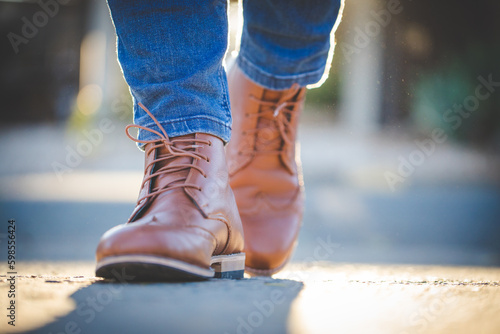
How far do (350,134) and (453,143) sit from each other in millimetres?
1833

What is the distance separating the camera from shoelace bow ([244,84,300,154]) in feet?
4.27

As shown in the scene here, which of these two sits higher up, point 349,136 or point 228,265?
point 349,136

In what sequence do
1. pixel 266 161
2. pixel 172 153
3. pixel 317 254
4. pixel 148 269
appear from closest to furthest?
pixel 148 269
pixel 172 153
pixel 266 161
pixel 317 254

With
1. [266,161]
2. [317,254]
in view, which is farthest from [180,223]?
[317,254]

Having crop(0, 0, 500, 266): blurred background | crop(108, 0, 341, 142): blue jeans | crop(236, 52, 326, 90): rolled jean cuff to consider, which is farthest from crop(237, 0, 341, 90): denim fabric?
crop(0, 0, 500, 266): blurred background

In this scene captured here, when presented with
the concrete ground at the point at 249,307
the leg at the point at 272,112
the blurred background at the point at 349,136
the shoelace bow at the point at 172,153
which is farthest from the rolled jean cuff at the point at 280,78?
the blurred background at the point at 349,136

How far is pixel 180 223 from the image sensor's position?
840 mm

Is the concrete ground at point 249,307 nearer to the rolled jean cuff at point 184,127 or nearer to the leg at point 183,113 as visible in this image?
the leg at point 183,113

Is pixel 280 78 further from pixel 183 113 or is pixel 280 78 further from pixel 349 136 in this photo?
pixel 349 136

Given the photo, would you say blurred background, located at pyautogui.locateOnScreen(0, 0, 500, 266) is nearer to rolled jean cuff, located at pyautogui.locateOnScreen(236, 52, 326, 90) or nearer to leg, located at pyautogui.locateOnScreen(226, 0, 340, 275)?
leg, located at pyautogui.locateOnScreen(226, 0, 340, 275)

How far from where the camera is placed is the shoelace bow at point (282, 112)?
1.30 meters

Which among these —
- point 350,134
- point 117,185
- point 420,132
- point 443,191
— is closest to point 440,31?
point 420,132

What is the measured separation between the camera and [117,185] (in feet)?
15.8

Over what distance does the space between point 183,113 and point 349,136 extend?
8.50 m
